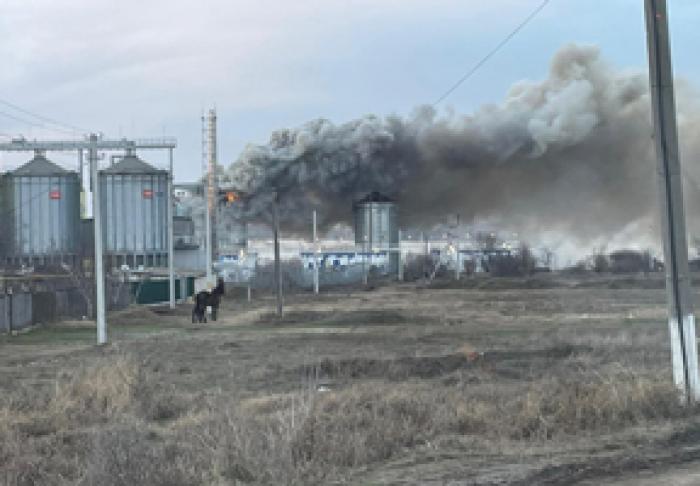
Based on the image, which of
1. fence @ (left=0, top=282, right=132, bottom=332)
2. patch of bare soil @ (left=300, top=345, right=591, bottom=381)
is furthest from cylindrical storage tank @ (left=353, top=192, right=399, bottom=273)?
patch of bare soil @ (left=300, top=345, right=591, bottom=381)

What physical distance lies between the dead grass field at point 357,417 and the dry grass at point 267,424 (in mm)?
21

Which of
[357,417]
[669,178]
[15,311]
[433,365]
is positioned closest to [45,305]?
[15,311]

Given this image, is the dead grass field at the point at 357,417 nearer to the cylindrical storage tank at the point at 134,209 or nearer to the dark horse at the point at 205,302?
the dark horse at the point at 205,302

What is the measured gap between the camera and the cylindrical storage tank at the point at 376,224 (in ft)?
269

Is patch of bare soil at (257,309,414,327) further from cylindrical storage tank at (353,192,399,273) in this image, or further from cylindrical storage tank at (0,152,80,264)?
cylindrical storage tank at (353,192,399,273)

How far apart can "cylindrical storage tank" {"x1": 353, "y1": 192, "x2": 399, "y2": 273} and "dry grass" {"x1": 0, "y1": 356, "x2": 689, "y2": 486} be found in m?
66.9

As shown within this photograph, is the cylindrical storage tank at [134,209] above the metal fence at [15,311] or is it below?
above

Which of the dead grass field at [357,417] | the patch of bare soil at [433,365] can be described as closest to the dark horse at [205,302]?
the dead grass field at [357,417]

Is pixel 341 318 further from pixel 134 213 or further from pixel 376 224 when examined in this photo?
pixel 376 224

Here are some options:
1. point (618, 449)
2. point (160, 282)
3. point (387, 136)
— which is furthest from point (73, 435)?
point (387, 136)

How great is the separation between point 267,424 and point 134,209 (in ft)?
191

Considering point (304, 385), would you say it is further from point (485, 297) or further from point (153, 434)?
point (485, 297)

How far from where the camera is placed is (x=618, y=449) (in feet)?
32.1

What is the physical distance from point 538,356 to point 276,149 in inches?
2664
